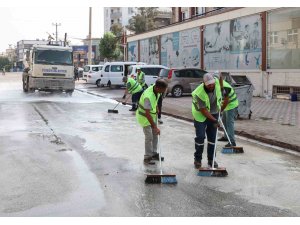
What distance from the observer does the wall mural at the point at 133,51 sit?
1758 inches

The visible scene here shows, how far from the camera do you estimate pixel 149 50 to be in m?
40.8

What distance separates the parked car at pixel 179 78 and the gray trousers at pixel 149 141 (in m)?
16.1

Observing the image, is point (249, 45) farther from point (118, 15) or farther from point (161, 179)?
point (118, 15)

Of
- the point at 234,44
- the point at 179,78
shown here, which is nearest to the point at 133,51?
the point at 234,44

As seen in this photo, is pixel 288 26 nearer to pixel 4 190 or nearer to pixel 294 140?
pixel 294 140

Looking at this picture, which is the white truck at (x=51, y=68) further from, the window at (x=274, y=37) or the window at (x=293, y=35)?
the window at (x=293, y=35)

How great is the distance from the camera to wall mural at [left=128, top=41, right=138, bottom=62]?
4464cm

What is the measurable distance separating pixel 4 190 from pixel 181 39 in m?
28.4

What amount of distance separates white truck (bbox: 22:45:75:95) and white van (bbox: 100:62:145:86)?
6748 mm

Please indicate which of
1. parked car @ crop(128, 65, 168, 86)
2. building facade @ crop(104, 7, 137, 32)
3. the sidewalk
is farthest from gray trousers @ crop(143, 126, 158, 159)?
building facade @ crop(104, 7, 137, 32)

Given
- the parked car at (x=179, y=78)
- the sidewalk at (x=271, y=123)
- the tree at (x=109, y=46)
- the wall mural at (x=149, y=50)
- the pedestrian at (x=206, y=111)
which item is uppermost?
the tree at (x=109, y=46)

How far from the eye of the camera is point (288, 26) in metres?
22.3

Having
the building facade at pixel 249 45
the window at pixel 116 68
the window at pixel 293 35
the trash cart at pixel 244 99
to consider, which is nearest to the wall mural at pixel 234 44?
the building facade at pixel 249 45

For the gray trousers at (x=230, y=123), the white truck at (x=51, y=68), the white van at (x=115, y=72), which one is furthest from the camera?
the white van at (x=115, y=72)
